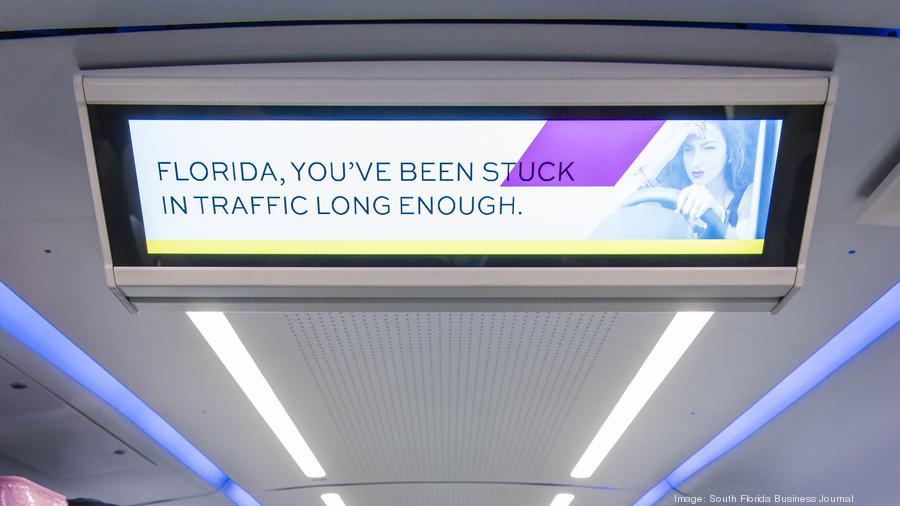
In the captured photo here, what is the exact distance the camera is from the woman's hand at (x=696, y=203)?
1749mm

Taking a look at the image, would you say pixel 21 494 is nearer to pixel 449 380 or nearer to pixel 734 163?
pixel 449 380

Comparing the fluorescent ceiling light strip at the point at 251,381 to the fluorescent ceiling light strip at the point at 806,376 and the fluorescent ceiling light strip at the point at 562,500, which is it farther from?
the fluorescent ceiling light strip at the point at 806,376

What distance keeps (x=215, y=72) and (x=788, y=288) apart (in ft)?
5.66

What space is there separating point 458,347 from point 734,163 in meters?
1.79

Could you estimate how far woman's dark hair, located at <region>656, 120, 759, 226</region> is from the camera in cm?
169

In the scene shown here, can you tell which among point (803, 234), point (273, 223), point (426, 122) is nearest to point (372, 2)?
point (426, 122)

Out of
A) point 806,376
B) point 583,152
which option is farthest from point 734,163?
point 806,376

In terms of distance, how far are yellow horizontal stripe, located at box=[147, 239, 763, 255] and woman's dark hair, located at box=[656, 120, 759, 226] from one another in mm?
128

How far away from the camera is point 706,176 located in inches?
68.5

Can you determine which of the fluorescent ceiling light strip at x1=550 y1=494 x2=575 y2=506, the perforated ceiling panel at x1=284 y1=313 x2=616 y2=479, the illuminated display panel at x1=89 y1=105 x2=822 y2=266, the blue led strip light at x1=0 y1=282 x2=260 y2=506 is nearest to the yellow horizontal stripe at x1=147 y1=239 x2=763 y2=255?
the illuminated display panel at x1=89 y1=105 x2=822 y2=266

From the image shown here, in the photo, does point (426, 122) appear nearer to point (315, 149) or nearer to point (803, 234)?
point (315, 149)

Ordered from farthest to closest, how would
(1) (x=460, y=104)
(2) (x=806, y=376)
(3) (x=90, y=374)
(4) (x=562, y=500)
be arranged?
1. (4) (x=562, y=500)
2. (2) (x=806, y=376)
3. (3) (x=90, y=374)
4. (1) (x=460, y=104)

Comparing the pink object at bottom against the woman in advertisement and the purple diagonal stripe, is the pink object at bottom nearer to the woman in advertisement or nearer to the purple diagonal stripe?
the purple diagonal stripe

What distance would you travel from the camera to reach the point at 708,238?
178cm
